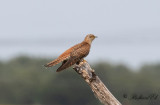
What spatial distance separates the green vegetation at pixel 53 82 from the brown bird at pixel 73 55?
28.2 m

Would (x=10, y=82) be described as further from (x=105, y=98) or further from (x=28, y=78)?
(x=105, y=98)

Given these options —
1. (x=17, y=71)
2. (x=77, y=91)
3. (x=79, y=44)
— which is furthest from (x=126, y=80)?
(x=79, y=44)

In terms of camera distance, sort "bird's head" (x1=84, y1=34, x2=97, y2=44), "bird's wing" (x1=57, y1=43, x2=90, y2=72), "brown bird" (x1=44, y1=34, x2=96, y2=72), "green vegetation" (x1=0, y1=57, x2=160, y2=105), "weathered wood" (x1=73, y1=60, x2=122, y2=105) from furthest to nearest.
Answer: "green vegetation" (x1=0, y1=57, x2=160, y2=105)
"bird's head" (x1=84, y1=34, x2=97, y2=44)
"brown bird" (x1=44, y1=34, x2=96, y2=72)
"bird's wing" (x1=57, y1=43, x2=90, y2=72)
"weathered wood" (x1=73, y1=60, x2=122, y2=105)

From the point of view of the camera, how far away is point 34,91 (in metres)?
54.8

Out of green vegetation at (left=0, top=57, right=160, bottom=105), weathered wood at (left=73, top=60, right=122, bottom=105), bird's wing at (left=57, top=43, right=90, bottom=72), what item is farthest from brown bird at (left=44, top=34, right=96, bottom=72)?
green vegetation at (left=0, top=57, right=160, bottom=105)

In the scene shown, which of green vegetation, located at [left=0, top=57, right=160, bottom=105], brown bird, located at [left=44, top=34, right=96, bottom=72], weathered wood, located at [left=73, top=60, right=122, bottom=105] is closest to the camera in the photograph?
weathered wood, located at [left=73, top=60, right=122, bottom=105]

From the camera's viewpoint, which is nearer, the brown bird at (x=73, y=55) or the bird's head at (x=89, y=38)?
the brown bird at (x=73, y=55)

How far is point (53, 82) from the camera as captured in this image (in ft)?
198

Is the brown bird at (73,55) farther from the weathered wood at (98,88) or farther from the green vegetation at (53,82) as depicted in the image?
the green vegetation at (53,82)

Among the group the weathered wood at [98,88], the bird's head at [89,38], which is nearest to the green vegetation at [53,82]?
the bird's head at [89,38]

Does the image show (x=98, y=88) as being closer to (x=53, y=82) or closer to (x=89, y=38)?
(x=89, y=38)

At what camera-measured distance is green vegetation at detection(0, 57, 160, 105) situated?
49281mm

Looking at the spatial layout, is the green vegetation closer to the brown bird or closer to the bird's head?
the bird's head

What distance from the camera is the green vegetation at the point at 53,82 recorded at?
49281 millimetres
